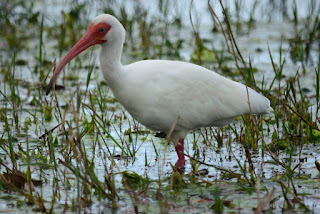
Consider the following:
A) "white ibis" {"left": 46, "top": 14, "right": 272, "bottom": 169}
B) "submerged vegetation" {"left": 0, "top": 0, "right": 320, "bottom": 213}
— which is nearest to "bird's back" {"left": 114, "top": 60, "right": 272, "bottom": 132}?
"white ibis" {"left": 46, "top": 14, "right": 272, "bottom": 169}

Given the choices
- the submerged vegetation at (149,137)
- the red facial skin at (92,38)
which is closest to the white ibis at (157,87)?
the red facial skin at (92,38)

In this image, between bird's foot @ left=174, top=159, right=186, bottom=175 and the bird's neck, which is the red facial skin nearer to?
the bird's neck

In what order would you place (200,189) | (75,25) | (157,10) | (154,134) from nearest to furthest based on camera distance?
(200,189) → (154,134) → (75,25) → (157,10)

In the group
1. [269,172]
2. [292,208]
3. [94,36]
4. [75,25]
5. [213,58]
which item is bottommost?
[292,208]

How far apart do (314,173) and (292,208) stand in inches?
41.9

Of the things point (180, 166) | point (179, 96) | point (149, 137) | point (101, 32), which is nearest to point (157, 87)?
point (179, 96)

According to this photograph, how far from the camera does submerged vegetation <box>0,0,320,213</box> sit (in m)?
4.16

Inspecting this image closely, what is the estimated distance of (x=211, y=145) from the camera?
5875mm

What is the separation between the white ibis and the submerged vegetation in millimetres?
282

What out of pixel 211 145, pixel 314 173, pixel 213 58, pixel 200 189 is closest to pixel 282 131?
pixel 211 145

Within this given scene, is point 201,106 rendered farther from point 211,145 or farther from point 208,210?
point 208,210

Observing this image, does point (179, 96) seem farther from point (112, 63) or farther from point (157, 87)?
point (112, 63)

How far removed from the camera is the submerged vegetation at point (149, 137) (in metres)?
4.16

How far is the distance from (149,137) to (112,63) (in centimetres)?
144
